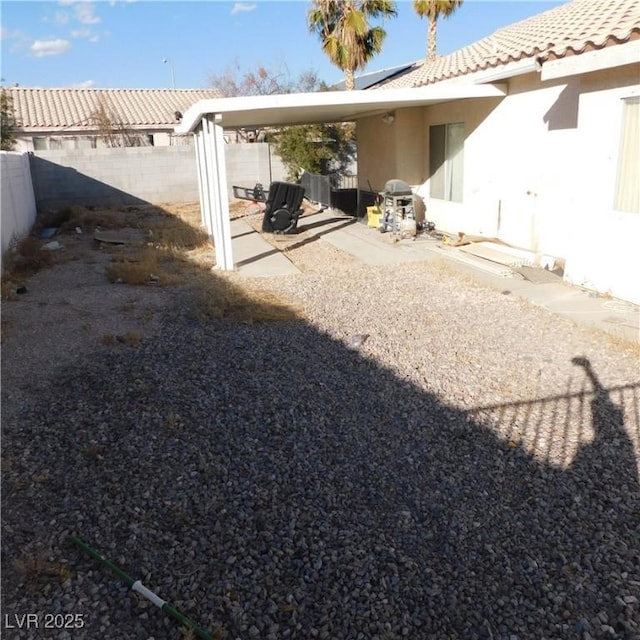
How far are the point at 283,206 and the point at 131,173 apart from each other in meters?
8.48

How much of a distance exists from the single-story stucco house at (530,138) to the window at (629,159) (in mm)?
13

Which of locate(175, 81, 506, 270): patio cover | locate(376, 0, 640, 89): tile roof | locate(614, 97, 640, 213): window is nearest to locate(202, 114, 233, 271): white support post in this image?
locate(175, 81, 506, 270): patio cover

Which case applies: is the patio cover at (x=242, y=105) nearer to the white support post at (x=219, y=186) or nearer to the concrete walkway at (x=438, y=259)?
the white support post at (x=219, y=186)

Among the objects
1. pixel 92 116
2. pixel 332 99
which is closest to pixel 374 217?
pixel 332 99

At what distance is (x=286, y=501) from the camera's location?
11.4ft

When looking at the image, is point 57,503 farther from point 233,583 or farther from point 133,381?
point 133,381

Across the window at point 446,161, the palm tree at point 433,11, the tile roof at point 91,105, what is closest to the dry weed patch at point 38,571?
the window at point 446,161

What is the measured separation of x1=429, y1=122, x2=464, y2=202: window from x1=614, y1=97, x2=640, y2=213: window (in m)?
5.22

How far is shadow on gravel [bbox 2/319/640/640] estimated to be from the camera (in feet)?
8.81

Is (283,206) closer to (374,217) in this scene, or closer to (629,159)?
(374,217)

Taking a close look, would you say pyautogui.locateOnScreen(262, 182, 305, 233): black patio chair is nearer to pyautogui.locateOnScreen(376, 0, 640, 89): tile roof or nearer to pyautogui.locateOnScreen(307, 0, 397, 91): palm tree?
pyautogui.locateOnScreen(376, 0, 640, 89): tile roof

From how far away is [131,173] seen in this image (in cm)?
1925

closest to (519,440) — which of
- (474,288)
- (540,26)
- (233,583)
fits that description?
(233,583)

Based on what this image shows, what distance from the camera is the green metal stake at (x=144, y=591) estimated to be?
Result: 2.56 metres
